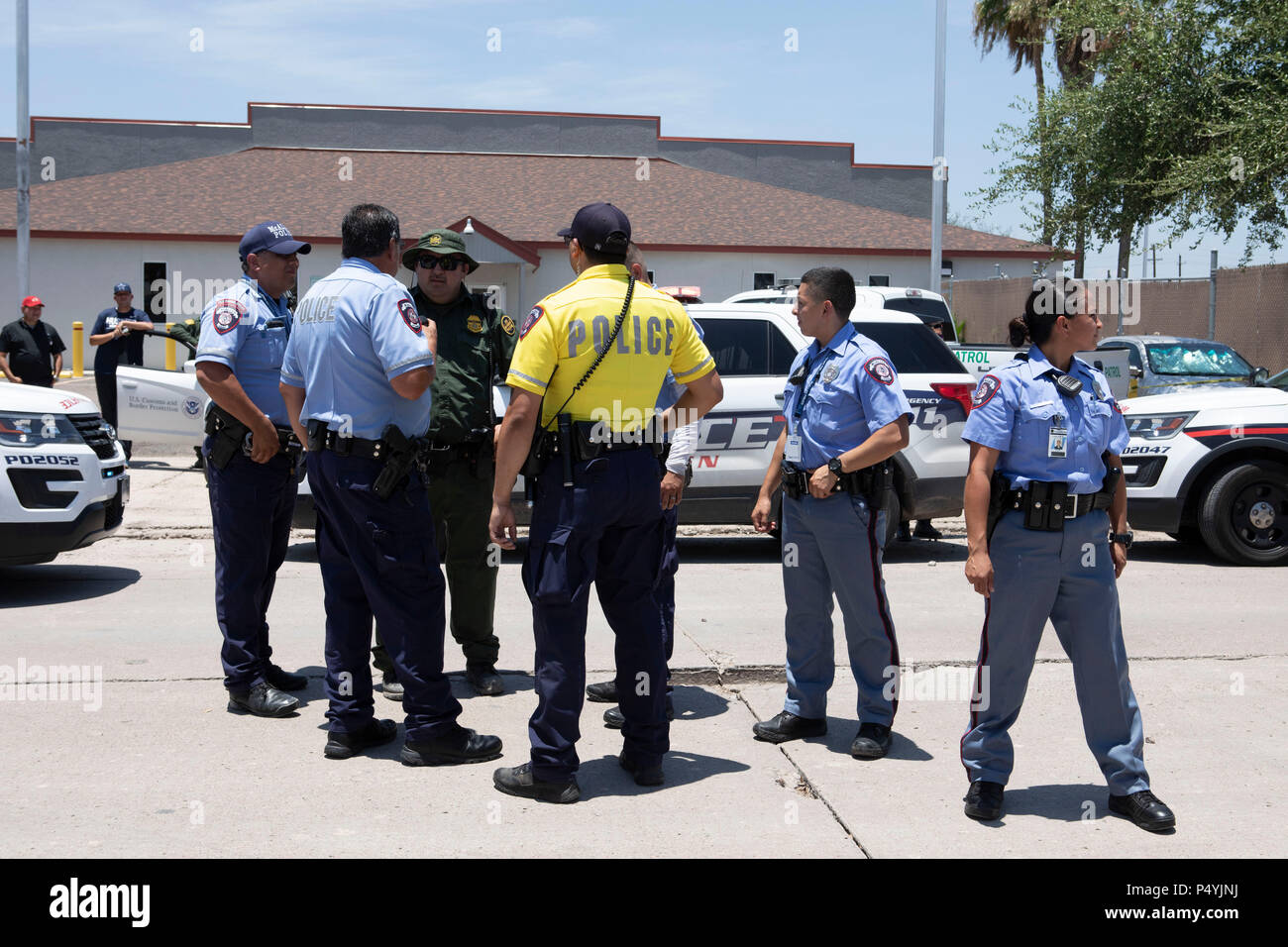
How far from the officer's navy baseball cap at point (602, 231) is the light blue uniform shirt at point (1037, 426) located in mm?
1413

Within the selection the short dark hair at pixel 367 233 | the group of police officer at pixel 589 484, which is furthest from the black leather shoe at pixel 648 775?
the short dark hair at pixel 367 233

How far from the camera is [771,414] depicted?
951cm

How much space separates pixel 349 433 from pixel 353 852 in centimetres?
160

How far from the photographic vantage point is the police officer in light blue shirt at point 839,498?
5.02 meters

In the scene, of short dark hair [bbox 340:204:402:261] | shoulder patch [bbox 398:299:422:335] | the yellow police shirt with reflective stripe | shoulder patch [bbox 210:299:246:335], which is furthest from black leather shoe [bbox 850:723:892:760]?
shoulder patch [bbox 210:299:246:335]

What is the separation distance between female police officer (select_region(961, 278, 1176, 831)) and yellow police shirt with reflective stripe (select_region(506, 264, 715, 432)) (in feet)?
3.83

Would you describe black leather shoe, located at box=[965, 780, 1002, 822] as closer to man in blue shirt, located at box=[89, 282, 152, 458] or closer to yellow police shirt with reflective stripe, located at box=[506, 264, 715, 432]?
yellow police shirt with reflective stripe, located at box=[506, 264, 715, 432]

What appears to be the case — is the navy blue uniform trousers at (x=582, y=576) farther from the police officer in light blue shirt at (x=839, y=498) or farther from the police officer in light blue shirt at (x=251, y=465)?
the police officer in light blue shirt at (x=251, y=465)

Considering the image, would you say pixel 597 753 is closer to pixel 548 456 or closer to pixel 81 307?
pixel 548 456

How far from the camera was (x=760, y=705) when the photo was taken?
19.4 feet

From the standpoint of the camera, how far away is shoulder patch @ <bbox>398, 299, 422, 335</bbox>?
15.5 feet

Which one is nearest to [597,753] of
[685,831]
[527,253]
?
[685,831]

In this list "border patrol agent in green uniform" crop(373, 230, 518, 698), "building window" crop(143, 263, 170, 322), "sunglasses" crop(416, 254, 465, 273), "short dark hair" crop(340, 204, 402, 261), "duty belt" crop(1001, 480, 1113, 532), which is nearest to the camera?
"duty belt" crop(1001, 480, 1113, 532)

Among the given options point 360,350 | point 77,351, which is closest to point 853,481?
point 360,350
